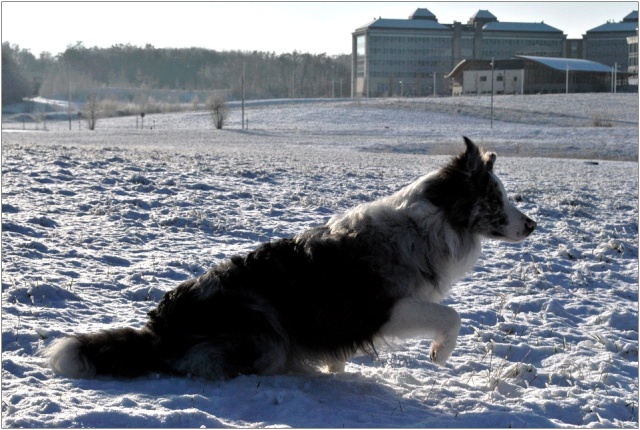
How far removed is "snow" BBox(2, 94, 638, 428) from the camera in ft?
16.7

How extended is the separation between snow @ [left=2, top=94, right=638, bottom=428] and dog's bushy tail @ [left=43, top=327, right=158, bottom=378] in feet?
0.39

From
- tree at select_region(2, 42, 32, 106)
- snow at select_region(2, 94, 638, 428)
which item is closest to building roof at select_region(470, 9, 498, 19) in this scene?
tree at select_region(2, 42, 32, 106)

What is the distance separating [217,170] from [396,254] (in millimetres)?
11987

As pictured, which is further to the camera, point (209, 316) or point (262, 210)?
point (262, 210)

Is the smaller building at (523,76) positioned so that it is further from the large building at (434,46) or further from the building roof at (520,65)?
the large building at (434,46)

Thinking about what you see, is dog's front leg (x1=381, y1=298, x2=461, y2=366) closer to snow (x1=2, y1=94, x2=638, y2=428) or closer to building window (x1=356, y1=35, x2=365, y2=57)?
snow (x1=2, y1=94, x2=638, y2=428)

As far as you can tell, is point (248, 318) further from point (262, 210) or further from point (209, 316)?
point (262, 210)

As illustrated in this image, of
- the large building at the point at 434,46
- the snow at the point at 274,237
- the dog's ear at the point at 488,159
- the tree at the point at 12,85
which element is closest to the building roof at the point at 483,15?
the large building at the point at 434,46

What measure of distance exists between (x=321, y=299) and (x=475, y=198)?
5.39 ft

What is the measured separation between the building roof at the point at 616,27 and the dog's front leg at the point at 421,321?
147011 mm

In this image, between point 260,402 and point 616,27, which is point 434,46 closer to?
point 616,27

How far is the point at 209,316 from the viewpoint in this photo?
18.3 feet

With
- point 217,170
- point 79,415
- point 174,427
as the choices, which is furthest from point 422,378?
point 217,170

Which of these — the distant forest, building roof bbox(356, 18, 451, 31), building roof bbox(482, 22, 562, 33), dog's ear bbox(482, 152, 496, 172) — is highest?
building roof bbox(482, 22, 562, 33)
